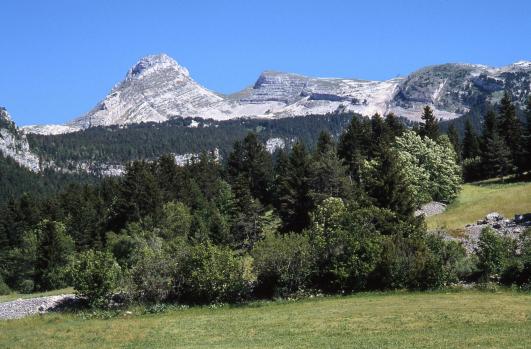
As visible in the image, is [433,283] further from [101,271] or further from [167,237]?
[167,237]

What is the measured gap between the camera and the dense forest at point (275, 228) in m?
48.5

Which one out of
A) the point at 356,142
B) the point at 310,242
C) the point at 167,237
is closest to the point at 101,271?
the point at 310,242

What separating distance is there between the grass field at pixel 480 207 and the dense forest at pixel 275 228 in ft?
11.2

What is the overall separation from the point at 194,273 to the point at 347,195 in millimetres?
31735

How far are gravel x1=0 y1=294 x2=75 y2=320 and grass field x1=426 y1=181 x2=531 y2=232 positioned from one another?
125 ft

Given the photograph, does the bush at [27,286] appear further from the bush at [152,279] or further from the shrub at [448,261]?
the shrub at [448,261]

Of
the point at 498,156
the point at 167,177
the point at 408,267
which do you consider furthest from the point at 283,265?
the point at 498,156

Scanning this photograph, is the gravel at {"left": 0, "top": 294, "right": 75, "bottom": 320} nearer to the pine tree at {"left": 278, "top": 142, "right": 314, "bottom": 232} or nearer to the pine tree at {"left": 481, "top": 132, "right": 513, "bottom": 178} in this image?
the pine tree at {"left": 278, "top": 142, "right": 314, "bottom": 232}

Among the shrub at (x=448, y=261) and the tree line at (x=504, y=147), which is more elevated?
the tree line at (x=504, y=147)

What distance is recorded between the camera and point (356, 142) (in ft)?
321

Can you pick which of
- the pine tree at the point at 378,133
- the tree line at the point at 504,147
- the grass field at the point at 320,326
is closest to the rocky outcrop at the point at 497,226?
the grass field at the point at 320,326

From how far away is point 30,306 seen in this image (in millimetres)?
50312

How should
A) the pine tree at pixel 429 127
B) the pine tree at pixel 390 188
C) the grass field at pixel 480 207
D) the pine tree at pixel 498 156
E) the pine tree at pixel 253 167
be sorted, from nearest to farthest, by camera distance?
1. the pine tree at pixel 390 188
2. the grass field at pixel 480 207
3. the pine tree at pixel 498 156
4. the pine tree at pixel 429 127
5. the pine tree at pixel 253 167

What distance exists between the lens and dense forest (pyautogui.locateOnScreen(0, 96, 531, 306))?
159 feet
